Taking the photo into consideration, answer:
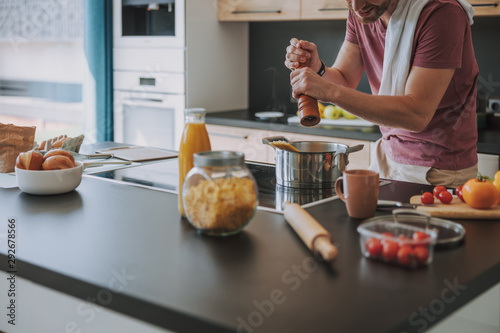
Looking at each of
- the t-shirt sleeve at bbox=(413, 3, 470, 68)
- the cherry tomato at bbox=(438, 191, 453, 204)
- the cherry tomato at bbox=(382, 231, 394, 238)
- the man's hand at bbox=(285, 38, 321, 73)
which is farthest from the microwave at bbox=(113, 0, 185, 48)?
the cherry tomato at bbox=(382, 231, 394, 238)

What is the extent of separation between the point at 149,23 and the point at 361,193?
8.93 feet

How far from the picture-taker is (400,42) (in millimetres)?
1908

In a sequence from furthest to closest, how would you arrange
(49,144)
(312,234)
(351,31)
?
(351,31) → (49,144) → (312,234)

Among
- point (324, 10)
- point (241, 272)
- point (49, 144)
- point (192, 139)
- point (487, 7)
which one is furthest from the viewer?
point (324, 10)

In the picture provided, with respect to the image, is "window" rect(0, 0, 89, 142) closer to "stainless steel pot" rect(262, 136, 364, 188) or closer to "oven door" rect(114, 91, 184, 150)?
"oven door" rect(114, 91, 184, 150)

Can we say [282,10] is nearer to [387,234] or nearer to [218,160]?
[218,160]

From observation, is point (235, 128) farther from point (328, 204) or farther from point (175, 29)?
point (328, 204)

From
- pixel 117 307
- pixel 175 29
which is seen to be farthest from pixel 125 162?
pixel 175 29

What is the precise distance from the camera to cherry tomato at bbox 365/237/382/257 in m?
1.09

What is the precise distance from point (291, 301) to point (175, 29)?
293cm

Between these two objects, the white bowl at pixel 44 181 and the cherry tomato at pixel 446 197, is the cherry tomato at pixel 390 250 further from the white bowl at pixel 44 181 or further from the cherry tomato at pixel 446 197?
the white bowl at pixel 44 181

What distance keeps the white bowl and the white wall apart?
2.42m

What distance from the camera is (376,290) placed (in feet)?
3.15

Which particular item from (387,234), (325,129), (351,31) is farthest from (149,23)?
(387,234)
